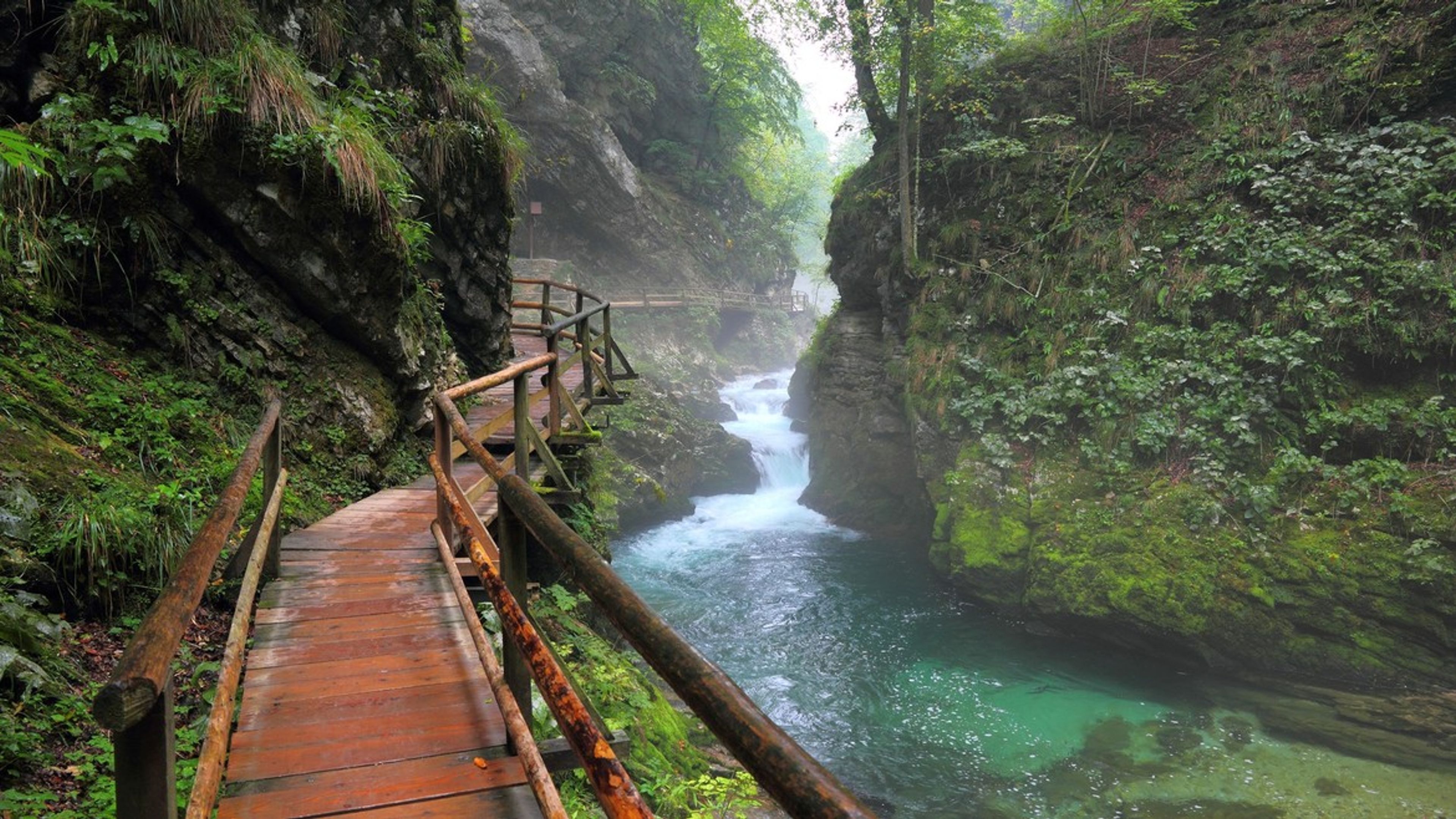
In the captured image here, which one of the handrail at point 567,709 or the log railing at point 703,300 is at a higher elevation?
the log railing at point 703,300

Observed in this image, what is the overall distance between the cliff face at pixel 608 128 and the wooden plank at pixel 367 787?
22885mm

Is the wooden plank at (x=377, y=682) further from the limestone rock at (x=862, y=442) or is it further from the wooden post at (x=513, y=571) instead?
the limestone rock at (x=862, y=442)

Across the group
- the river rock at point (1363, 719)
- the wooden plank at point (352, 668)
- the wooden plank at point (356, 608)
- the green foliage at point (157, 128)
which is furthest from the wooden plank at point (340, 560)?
the river rock at point (1363, 719)

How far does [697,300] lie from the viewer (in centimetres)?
3153

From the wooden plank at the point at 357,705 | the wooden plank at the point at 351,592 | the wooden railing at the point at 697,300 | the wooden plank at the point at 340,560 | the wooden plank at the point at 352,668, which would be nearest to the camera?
the wooden plank at the point at 357,705

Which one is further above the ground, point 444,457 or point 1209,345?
point 1209,345

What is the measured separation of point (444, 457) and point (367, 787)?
239 centimetres

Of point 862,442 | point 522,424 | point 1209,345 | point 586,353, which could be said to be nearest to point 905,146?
point 862,442

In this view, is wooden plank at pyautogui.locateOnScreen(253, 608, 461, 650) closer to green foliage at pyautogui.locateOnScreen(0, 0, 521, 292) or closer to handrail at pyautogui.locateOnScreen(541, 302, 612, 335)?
green foliage at pyautogui.locateOnScreen(0, 0, 521, 292)

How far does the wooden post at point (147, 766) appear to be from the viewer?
1.12m

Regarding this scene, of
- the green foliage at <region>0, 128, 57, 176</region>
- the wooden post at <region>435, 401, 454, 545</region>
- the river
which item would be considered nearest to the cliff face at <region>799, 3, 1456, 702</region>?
the river

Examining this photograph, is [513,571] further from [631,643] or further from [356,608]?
[356,608]

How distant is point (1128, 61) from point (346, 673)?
1743cm

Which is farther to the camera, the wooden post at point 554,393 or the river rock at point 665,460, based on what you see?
the river rock at point 665,460
